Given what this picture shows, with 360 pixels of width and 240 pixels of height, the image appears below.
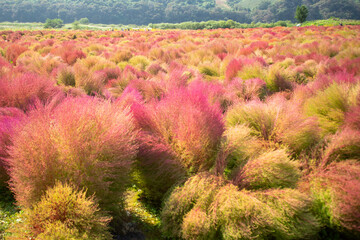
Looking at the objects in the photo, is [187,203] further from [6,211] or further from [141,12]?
[141,12]

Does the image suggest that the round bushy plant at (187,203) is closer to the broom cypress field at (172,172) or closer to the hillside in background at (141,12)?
the broom cypress field at (172,172)

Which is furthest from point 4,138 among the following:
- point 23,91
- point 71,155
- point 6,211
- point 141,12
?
point 141,12

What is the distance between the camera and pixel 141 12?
381ft

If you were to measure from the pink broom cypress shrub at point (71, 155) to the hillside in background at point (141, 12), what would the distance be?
105924 mm

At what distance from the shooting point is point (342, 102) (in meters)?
3.39

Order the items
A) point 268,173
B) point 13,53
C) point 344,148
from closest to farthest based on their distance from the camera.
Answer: point 268,173, point 344,148, point 13,53

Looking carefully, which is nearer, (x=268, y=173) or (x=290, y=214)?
(x=290, y=214)

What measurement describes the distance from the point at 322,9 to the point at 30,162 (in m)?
125


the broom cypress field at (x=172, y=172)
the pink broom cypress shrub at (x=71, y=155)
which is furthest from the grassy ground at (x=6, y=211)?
the pink broom cypress shrub at (x=71, y=155)

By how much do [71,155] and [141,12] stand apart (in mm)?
129808

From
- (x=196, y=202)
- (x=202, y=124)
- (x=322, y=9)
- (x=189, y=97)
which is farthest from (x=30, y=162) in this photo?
(x=322, y=9)

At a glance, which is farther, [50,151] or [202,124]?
[202,124]

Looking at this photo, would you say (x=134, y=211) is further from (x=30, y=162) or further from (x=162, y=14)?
(x=162, y=14)

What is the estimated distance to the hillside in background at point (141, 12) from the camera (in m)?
86.4
